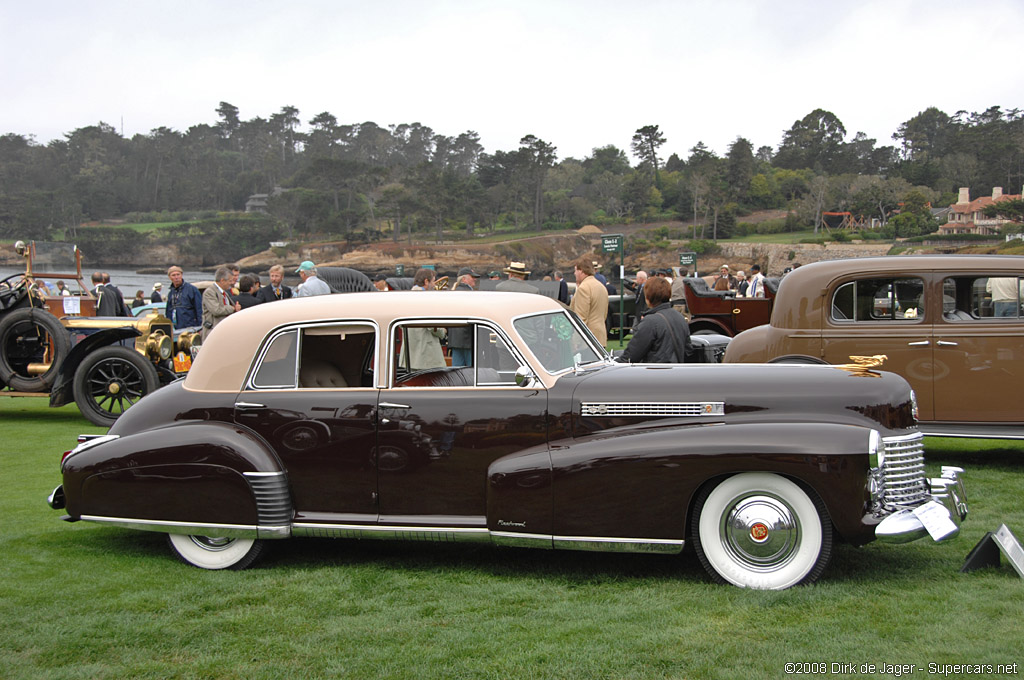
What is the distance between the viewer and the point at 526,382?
15.1ft

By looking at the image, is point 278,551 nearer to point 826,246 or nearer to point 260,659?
point 260,659

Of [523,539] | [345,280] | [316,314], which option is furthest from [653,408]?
[345,280]

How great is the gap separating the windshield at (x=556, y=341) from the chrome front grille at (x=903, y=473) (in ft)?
6.06

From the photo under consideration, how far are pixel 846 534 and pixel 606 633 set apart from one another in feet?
4.62

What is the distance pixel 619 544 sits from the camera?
4.37 metres

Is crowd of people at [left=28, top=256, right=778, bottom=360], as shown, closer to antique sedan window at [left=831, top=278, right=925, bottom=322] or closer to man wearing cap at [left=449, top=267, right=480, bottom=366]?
man wearing cap at [left=449, top=267, right=480, bottom=366]

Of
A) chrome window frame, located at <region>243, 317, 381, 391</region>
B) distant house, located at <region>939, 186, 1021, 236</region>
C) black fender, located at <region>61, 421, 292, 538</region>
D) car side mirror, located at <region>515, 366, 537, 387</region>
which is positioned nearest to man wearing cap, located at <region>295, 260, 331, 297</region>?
chrome window frame, located at <region>243, 317, 381, 391</region>

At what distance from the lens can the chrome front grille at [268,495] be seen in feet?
15.5

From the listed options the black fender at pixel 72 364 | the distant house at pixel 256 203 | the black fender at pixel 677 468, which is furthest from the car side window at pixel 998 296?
the distant house at pixel 256 203

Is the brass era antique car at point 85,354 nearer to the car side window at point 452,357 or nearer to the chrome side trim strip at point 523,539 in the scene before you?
the car side window at point 452,357

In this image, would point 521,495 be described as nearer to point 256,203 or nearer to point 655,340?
point 655,340

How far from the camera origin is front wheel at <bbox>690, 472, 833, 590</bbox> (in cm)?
418

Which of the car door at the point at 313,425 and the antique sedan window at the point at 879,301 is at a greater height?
the antique sedan window at the point at 879,301

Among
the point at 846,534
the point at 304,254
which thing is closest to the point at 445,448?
the point at 846,534
